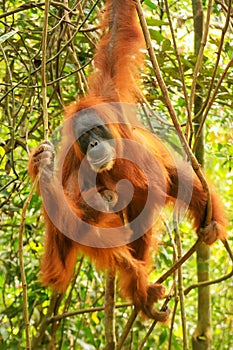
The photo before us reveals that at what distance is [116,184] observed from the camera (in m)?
2.56

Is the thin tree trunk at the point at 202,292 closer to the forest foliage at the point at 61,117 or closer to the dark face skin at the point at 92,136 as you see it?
the forest foliage at the point at 61,117

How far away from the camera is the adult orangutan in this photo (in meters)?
2.39

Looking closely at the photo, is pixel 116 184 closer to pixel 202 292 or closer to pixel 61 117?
pixel 202 292

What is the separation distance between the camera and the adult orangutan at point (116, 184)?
239cm

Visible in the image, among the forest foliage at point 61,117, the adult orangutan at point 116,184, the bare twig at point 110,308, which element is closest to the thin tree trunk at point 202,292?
the forest foliage at point 61,117

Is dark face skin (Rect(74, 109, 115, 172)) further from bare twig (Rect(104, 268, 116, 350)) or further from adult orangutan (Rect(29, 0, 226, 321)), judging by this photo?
bare twig (Rect(104, 268, 116, 350))

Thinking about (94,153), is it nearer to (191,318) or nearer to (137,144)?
(137,144)

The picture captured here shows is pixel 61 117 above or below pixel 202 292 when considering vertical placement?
above

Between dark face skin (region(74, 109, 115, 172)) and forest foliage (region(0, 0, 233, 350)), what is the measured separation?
0.61ft

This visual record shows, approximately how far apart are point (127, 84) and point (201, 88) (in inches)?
26.4

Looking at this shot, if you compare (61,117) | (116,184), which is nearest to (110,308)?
(116,184)

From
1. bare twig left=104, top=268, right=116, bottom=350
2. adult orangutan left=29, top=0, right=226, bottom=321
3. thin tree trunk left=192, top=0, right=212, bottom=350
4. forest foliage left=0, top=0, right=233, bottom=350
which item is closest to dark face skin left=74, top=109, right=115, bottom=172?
adult orangutan left=29, top=0, right=226, bottom=321

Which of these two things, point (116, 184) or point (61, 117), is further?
point (61, 117)

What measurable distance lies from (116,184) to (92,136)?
0.26m
